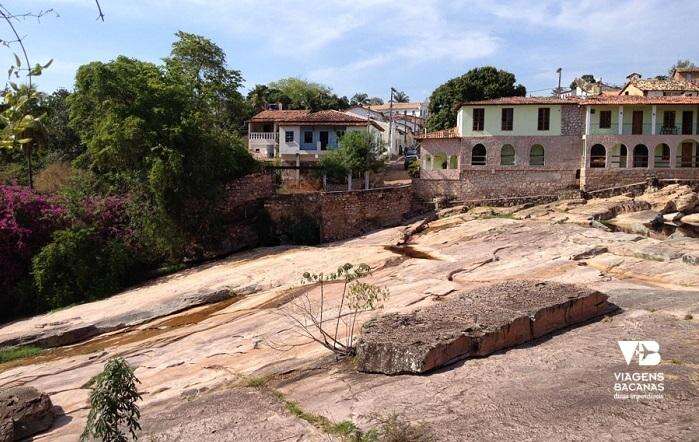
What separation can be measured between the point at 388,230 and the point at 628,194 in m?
Answer: 15.2

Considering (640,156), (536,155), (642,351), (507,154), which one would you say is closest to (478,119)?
(507,154)

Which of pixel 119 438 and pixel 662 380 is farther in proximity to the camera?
pixel 662 380

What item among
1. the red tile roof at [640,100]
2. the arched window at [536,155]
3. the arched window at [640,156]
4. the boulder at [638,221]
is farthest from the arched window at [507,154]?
the boulder at [638,221]

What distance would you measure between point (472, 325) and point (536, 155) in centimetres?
3034

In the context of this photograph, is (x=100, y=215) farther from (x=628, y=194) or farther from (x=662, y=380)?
(x=628, y=194)

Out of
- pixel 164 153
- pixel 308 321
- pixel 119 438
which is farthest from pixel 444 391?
pixel 164 153

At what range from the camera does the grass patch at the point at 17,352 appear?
66.1 ft

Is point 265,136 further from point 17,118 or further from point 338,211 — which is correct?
point 17,118

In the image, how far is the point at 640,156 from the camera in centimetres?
3944

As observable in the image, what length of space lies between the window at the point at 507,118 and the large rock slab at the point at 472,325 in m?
26.6

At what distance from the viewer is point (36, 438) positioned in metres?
11.8

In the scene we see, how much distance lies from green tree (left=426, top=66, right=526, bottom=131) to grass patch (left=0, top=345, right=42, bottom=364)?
39582 mm

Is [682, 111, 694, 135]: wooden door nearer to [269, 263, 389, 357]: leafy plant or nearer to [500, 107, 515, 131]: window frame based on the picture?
[500, 107, 515, 131]: window frame

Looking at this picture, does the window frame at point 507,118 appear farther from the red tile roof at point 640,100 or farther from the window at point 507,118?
the red tile roof at point 640,100
